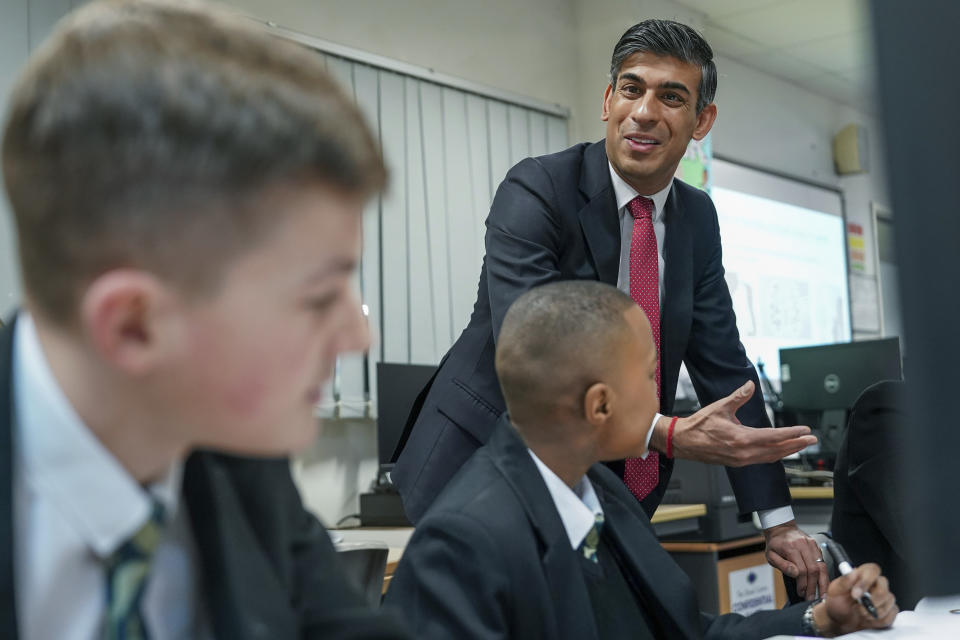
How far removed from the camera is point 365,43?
13.4ft

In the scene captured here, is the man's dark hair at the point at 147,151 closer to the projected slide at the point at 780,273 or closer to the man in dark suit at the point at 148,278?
the man in dark suit at the point at 148,278

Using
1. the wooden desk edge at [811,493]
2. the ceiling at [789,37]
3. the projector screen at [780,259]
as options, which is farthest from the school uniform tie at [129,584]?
the projector screen at [780,259]

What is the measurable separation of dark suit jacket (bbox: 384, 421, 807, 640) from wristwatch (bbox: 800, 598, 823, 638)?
11 millimetres

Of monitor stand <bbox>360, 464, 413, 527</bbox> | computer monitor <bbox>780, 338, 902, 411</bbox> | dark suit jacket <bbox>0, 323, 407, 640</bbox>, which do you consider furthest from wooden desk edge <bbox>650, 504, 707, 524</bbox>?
dark suit jacket <bbox>0, 323, 407, 640</bbox>

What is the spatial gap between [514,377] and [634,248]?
58 cm

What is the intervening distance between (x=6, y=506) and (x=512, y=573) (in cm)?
68

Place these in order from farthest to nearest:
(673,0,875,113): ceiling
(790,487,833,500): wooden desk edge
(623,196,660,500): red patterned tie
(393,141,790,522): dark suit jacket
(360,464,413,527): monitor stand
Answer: (673,0,875,113): ceiling
(790,487,833,500): wooden desk edge
(360,464,413,527): monitor stand
(623,196,660,500): red patterned tie
(393,141,790,522): dark suit jacket

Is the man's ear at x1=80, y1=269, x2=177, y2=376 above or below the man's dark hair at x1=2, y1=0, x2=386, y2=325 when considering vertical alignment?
below

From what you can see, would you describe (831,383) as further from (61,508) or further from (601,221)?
(61,508)

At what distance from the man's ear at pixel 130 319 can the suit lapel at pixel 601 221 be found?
1269mm

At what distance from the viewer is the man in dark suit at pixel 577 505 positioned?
1.15 m

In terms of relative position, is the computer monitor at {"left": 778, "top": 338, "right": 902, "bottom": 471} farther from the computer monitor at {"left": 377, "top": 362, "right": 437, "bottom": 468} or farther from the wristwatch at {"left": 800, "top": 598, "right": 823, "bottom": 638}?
the wristwatch at {"left": 800, "top": 598, "right": 823, "bottom": 638}

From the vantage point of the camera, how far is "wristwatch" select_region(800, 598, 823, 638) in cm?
130

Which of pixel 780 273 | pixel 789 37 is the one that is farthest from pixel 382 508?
pixel 789 37
